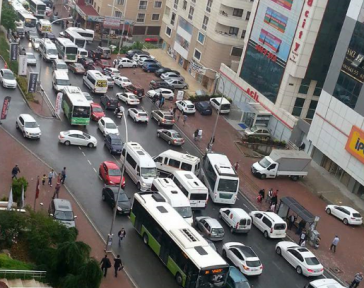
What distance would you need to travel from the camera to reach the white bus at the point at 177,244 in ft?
128

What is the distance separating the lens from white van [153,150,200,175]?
184 feet

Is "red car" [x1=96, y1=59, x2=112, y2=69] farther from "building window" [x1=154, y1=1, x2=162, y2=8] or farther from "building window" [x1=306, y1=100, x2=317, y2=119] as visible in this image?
"building window" [x1=306, y1=100, x2=317, y2=119]

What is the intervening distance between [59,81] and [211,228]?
33.5 meters

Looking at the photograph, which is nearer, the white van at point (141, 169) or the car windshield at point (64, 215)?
the car windshield at point (64, 215)

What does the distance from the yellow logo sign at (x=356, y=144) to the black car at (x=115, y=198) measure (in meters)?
23.7

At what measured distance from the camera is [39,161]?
54.2m

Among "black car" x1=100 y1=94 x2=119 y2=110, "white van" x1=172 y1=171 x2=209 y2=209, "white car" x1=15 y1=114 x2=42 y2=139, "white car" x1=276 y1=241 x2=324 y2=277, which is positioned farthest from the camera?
"black car" x1=100 y1=94 x2=119 y2=110

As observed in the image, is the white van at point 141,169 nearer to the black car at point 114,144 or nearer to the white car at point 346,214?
the black car at point 114,144

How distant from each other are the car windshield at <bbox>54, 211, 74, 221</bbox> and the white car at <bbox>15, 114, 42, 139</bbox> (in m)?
15.9

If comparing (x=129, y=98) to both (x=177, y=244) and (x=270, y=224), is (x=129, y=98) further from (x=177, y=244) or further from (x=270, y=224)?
(x=177, y=244)

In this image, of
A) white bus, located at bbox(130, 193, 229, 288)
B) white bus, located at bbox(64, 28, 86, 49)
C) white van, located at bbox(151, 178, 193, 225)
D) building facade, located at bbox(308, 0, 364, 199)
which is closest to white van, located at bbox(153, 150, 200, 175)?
white van, located at bbox(151, 178, 193, 225)

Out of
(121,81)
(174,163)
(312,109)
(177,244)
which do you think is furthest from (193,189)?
(121,81)

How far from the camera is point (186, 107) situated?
246ft

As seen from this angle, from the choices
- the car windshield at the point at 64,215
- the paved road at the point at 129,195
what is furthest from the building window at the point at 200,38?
the car windshield at the point at 64,215
